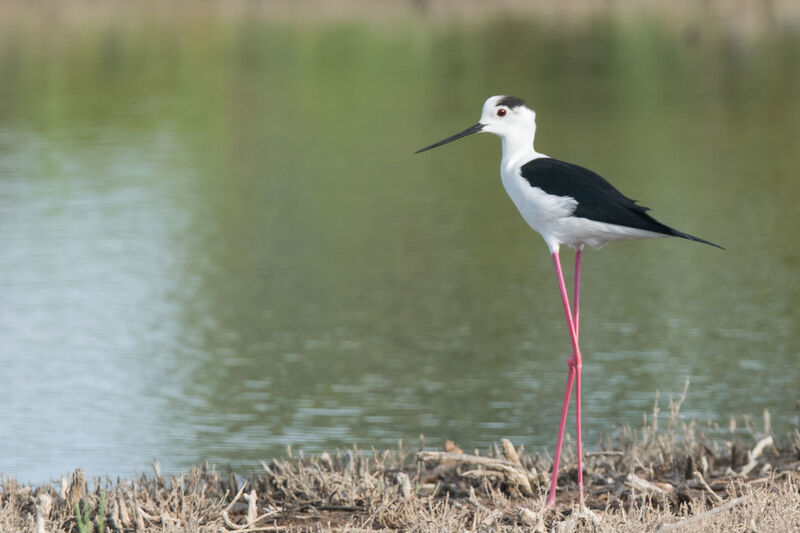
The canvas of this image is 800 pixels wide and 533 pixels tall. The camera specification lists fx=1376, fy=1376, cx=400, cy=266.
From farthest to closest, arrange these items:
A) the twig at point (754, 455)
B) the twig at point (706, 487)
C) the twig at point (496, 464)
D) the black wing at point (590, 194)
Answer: the twig at point (754, 455), the twig at point (496, 464), the twig at point (706, 487), the black wing at point (590, 194)

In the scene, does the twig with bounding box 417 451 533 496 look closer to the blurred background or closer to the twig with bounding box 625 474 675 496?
the twig with bounding box 625 474 675 496

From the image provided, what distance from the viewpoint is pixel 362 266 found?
1515cm

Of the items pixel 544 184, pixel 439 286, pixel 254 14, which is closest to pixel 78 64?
pixel 254 14

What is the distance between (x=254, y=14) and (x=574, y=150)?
112ft

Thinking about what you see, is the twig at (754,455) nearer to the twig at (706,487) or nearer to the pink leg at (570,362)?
the twig at (706,487)

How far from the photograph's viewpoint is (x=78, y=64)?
3941cm

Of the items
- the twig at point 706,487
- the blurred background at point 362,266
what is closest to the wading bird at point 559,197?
the twig at point 706,487

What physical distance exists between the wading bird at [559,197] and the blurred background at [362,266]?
2481mm

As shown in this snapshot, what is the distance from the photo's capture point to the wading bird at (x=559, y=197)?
5.55 m

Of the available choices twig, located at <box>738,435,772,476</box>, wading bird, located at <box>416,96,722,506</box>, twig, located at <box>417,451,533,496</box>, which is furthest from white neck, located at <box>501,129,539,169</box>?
twig, located at <box>738,435,772,476</box>

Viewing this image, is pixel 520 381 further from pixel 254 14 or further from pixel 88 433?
pixel 254 14

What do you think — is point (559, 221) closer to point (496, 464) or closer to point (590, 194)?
point (590, 194)

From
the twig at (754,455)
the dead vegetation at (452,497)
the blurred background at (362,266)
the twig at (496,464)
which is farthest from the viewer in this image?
the blurred background at (362,266)

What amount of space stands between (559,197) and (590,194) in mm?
127
